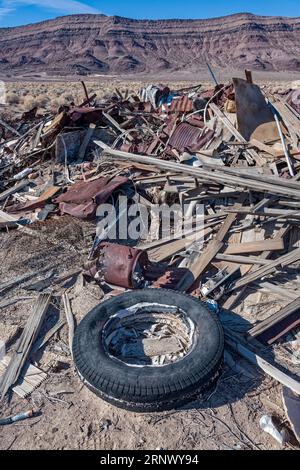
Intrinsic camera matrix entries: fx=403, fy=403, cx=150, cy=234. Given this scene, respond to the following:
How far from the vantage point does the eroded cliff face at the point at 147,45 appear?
7762cm

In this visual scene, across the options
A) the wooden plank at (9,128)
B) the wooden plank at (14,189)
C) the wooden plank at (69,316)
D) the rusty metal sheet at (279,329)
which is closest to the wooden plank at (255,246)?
the rusty metal sheet at (279,329)

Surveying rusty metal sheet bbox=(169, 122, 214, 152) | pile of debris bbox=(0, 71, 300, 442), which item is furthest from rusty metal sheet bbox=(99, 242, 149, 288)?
rusty metal sheet bbox=(169, 122, 214, 152)

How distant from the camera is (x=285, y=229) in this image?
18.1ft

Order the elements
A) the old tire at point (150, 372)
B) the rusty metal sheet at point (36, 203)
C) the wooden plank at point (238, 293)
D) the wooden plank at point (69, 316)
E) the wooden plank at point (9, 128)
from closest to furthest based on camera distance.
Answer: the old tire at point (150, 372) < the wooden plank at point (69, 316) < the wooden plank at point (238, 293) < the rusty metal sheet at point (36, 203) < the wooden plank at point (9, 128)

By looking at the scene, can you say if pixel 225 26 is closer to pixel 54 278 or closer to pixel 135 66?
pixel 135 66

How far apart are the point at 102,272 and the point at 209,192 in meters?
2.22

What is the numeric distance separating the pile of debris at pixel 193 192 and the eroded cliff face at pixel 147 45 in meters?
70.8

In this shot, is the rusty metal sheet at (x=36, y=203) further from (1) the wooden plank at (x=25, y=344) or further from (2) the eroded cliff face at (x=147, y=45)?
(2) the eroded cliff face at (x=147, y=45)

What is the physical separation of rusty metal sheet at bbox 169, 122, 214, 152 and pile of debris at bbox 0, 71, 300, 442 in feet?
0.09

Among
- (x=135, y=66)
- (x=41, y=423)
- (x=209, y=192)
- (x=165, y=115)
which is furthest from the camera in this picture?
(x=135, y=66)

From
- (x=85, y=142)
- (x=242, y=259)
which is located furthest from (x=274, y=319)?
(x=85, y=142)

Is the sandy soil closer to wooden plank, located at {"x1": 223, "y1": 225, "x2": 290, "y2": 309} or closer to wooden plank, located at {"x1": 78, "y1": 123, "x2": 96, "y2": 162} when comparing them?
wooden plank, located at {"x1": 223, "y1": 225, "x2": 290, "y2": 309}

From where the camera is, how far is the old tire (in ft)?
11.5

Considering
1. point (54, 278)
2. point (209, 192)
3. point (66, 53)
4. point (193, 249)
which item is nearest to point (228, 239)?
point (193, 249)
